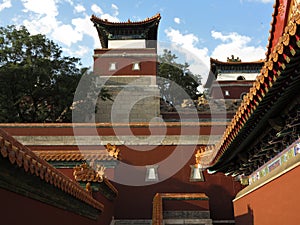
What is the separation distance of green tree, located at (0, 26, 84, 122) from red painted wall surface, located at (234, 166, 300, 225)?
15160 mm

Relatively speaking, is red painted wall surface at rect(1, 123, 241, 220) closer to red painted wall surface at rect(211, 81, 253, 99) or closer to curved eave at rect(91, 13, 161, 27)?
curved eave at rect(91, 13, 161, 27)

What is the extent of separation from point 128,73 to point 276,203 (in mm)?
16278

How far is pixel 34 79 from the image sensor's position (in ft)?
61.4

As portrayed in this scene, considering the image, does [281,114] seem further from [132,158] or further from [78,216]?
[132,158]

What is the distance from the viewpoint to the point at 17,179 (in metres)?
3.34

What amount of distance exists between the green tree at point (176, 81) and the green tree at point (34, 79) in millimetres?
11628

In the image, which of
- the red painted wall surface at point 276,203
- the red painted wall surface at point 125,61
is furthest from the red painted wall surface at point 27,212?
the red painted wall surface at point 125,61

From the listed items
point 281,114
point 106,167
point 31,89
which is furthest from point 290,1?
point 31,89

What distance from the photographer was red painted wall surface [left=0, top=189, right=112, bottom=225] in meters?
3.16

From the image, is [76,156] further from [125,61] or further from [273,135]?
[125,61]

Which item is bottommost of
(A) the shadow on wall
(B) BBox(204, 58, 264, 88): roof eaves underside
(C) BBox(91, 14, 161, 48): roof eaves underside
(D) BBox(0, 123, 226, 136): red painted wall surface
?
(A) the shadow on wall

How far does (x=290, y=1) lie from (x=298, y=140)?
2.31m

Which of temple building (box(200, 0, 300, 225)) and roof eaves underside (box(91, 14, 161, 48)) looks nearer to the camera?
temple building (box(200, 0, 300, 225))

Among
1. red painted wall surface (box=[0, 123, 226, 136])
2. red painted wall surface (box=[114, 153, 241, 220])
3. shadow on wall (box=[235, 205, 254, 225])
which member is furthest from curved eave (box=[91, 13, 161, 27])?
shadow on wall (box=[235, 205, 254, 225])
